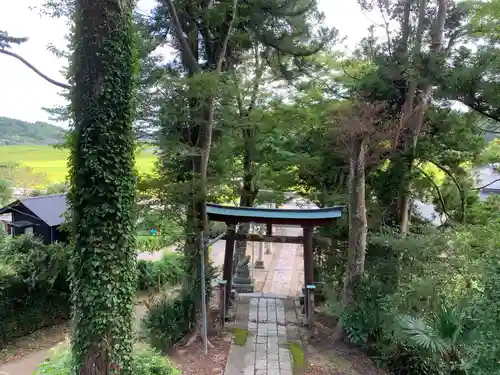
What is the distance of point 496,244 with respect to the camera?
460cm

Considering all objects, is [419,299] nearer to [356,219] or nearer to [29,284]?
[356,219]

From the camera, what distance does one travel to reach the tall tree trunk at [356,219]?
6.04m

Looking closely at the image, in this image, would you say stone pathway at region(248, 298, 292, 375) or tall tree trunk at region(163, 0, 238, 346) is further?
tall tree trunk at region(163, 0, 238, 346)

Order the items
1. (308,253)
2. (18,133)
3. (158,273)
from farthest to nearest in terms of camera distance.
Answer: (18,133) → (158,273) → (308,253)

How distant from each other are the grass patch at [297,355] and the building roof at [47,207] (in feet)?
28.3

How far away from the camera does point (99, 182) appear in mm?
4113

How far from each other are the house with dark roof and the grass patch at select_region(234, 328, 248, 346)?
7.60 metres

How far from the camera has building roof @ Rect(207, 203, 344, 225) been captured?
6.85 metres

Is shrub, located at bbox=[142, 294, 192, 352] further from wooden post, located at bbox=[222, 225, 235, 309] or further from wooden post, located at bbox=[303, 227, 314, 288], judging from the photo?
wooden post, located at bbox=[303, 227, 314, 288]

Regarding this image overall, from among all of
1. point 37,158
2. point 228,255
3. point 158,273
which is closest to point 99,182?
point 228,255

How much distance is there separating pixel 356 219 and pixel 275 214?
149 cm

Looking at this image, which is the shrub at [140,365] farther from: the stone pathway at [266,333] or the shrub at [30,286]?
the shrub at [30,286]

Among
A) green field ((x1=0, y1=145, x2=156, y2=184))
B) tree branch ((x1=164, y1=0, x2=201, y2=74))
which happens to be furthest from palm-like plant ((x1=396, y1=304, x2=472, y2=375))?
green field ((x1=0, y1=145, x2=156, y2=184))

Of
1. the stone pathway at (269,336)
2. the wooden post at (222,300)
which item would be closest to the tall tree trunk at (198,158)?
the wooden post at (222,300)
